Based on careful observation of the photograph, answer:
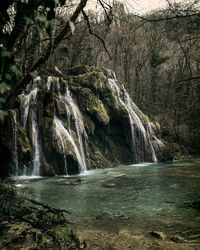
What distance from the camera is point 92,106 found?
26.4m

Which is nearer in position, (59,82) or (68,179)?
(68,179)

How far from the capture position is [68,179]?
18797 millimetres

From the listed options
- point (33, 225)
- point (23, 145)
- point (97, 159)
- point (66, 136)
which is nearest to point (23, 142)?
point (23, 145)

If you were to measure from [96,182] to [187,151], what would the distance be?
17464 millimetres

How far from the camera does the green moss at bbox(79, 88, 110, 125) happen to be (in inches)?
1021

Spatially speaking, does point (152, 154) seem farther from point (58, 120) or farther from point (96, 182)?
point (96, 182)

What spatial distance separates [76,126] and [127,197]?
1058 centimetres

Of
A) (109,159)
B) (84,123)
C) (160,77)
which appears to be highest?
(160,77)

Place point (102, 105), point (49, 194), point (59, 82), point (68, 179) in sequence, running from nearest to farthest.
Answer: point (49, 194)
point (68, 179)
point (59, 82)
point (102, 105)

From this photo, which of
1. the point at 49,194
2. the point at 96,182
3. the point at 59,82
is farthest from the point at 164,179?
the point at 59,82

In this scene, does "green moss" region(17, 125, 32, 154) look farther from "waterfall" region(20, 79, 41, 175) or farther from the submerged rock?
the submerged rock

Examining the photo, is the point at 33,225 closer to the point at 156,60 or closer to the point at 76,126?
the point at 76,126

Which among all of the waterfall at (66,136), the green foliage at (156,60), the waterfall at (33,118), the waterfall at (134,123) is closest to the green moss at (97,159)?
the waterfall at (66,136)

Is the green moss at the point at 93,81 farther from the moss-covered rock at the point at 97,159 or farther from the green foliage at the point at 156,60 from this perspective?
the green foliage at the point at 156,60
